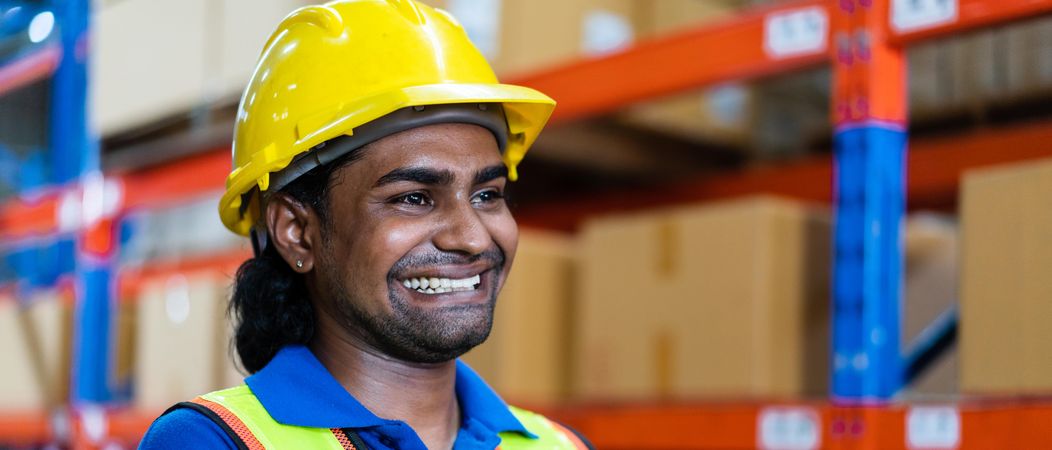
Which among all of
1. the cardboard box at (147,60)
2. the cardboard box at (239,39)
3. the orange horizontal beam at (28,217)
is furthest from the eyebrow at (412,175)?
the orange horizontal beam at (28,217)

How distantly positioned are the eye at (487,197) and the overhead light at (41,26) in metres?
3.38

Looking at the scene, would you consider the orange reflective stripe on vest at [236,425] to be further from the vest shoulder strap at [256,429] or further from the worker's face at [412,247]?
the worker's face at [412,247]

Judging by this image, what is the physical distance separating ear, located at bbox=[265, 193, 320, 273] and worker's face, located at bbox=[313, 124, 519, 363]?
37 mm

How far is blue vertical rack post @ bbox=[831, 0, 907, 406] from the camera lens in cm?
204

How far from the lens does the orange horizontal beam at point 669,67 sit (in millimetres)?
2289

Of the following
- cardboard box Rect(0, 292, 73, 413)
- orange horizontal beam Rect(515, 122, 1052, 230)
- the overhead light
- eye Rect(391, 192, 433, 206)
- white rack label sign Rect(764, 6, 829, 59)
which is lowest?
cardboard box Rect(0, 292, 73, 413)

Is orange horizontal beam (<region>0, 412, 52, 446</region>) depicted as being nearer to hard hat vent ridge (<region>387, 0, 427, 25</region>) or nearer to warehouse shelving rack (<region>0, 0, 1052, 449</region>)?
warehouse shelving rack (<region>0, 0, 1052, 449</region>)

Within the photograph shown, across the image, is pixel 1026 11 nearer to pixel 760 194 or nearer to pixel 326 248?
pixel 326 248

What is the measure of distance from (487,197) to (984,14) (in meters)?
0.92

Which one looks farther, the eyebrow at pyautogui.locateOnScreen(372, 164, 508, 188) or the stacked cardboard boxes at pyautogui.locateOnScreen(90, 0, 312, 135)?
the stacked cardboard boxes at pyautogui.locateOnScreen(90, 0, 312, 135)

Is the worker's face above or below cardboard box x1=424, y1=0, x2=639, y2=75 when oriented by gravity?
below

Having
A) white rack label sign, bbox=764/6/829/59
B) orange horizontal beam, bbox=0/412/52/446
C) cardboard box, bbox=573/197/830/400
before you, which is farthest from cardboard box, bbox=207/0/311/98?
orange horizontal beam, bbox=0/412/52/446

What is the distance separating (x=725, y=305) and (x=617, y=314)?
298 mm

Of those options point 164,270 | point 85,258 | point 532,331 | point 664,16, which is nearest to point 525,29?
point 664,16
